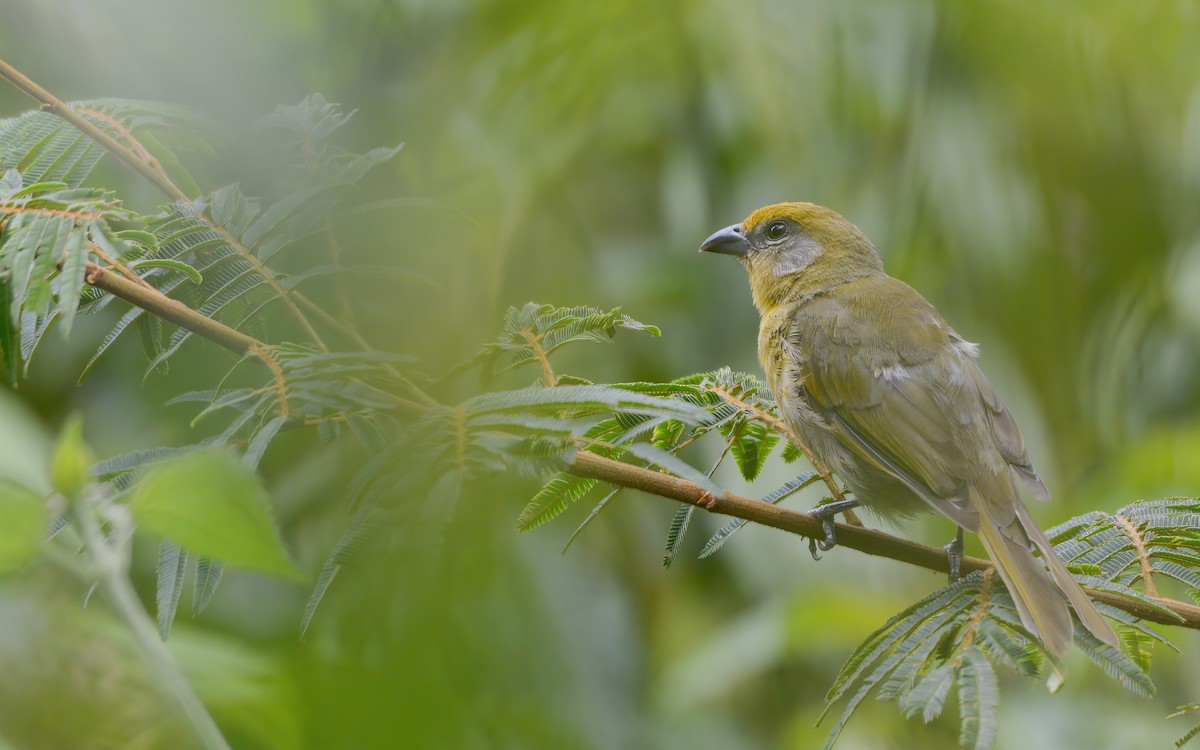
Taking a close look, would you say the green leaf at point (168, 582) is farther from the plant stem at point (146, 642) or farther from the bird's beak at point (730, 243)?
the bird's beak at point (730, 243)

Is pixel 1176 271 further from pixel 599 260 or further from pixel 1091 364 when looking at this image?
pixel 599 260

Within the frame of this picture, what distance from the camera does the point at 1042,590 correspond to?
161 centimetres

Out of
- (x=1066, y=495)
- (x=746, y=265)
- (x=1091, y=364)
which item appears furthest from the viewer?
(x=1091, y=364)

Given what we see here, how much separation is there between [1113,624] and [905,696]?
0.49 m

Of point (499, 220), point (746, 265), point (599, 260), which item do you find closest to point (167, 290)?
point (746, 265)

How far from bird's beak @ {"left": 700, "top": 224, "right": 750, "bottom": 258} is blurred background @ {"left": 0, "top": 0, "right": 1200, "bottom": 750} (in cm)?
71

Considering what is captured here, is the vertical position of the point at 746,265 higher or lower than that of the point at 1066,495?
higher

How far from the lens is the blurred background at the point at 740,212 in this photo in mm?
3029

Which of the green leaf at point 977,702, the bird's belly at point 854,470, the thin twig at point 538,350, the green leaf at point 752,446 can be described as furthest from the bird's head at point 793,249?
the green leaf at point 977,702

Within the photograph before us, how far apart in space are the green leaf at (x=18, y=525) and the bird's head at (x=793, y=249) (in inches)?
110

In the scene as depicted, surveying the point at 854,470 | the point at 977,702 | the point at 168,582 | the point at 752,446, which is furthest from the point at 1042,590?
the point at 168,582

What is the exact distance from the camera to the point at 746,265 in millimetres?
3404

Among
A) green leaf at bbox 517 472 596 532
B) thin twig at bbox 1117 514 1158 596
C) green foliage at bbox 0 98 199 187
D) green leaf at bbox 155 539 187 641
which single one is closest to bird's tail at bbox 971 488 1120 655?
thin twig at bbox 1117 514 1158 596

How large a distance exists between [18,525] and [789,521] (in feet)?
4.11
